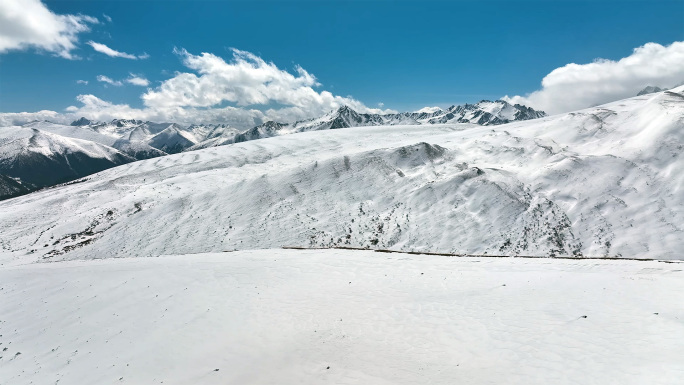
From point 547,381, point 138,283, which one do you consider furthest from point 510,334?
point 138,283

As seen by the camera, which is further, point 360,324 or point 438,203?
point 438,203

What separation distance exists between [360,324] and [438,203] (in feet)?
81.0

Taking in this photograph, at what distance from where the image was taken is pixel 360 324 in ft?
42.1

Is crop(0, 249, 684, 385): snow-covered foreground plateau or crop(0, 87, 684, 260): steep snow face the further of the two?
crop(0, 87, 684, 260): steep snow face

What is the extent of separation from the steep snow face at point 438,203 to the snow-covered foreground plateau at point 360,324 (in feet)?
36.3

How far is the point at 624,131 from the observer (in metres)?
42.3

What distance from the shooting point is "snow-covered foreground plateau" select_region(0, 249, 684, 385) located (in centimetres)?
968

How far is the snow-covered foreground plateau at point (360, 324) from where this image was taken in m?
9.68

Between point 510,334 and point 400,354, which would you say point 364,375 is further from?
point 510,334

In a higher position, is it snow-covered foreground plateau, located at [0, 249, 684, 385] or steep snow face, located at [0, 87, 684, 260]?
steep snow face, located at [0, 87, 684, 260]

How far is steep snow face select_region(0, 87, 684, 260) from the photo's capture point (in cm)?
2823

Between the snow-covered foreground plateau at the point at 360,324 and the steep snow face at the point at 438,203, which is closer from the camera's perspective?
the snow-covered foreground plateau at the point at 360,324

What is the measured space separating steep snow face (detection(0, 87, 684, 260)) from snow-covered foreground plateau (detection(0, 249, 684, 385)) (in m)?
11.1

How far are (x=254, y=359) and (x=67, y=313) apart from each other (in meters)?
13.4
